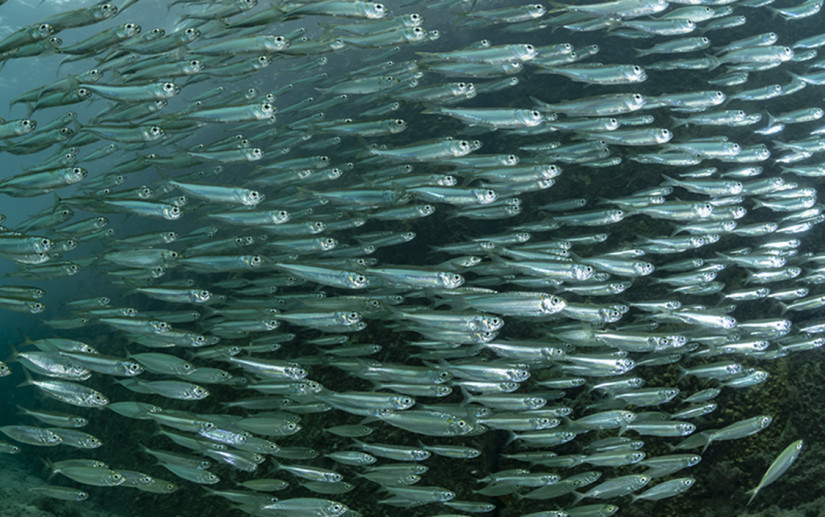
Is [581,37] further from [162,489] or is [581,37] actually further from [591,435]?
[162,489]

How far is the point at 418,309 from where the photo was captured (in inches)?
189

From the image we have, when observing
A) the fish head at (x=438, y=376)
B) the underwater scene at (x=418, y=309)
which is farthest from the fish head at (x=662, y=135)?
the fish head at (x=438, y=376)

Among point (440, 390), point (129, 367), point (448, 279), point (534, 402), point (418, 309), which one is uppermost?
point (448, 279)

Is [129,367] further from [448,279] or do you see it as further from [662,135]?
[662,135]

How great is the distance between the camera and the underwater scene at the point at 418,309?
15.8 feet

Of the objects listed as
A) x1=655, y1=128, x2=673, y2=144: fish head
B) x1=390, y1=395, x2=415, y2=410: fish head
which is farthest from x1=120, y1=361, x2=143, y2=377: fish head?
x1=655, y1=128, x2=673, y2=144: fish head

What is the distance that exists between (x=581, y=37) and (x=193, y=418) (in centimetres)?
1259

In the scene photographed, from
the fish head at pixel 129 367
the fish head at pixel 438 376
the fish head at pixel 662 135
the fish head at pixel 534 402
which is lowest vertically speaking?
the fish head at pixel 534 402

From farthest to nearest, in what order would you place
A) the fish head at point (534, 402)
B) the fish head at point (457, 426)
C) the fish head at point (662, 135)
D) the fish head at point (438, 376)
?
the fish head at point (662, 135)
the fish head at point (534, 402)
the fish head at point (438, 376)
the fish head at point (457, 426)

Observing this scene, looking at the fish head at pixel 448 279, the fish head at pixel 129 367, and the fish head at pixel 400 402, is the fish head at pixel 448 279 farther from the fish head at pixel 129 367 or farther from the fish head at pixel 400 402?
the fish head at pixel 129 367

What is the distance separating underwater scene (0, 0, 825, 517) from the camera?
481 centimetres

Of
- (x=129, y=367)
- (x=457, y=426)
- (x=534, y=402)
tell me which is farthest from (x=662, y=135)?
(x=129, y=367)

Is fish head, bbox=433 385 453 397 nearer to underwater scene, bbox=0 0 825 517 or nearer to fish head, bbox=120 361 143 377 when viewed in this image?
underwater scene, bbox=0 0 825 517

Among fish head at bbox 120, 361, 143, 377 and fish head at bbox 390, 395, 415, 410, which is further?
fish head at bbox 120, 361, 143, 377
